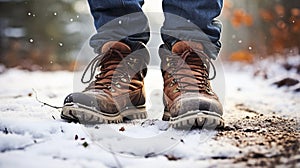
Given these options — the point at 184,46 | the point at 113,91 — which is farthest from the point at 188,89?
the point at 113,91

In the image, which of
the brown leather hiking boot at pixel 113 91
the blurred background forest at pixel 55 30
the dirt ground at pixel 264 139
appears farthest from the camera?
the blurred background forest at pixel 55 30

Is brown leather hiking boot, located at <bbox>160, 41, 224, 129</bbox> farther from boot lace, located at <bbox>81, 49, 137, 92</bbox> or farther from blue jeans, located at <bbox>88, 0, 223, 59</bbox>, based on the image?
boot lace, located at <bbox>81, 49, 137, 92</bbox>

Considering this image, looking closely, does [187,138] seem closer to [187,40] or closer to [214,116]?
[214,116]

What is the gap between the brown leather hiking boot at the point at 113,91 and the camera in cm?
136

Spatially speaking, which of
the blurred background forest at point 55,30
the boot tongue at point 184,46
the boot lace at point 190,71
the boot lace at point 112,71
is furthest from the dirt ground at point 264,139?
the blurred background forest at point 55,30

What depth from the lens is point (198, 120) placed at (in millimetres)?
1254

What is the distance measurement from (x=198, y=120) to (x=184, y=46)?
329mm

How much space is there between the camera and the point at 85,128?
131 centimetres

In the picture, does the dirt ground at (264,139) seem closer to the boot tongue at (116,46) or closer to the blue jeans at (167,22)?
the blue jeans at (167,22)

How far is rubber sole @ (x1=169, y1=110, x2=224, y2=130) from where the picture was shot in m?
1.25

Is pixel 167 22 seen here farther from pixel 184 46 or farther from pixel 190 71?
pixel 190 71

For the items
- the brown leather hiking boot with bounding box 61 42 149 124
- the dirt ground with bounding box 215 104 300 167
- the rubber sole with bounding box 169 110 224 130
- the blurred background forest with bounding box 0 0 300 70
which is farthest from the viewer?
the blurred background forest with bounding box 0 0 300 70

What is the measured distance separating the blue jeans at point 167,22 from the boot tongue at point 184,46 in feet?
0.07

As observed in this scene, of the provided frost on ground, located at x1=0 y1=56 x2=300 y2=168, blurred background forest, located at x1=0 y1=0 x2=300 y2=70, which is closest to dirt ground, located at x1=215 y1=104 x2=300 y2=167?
frost on ground, located at x1=0 y1=56 x2=300 y2=168
